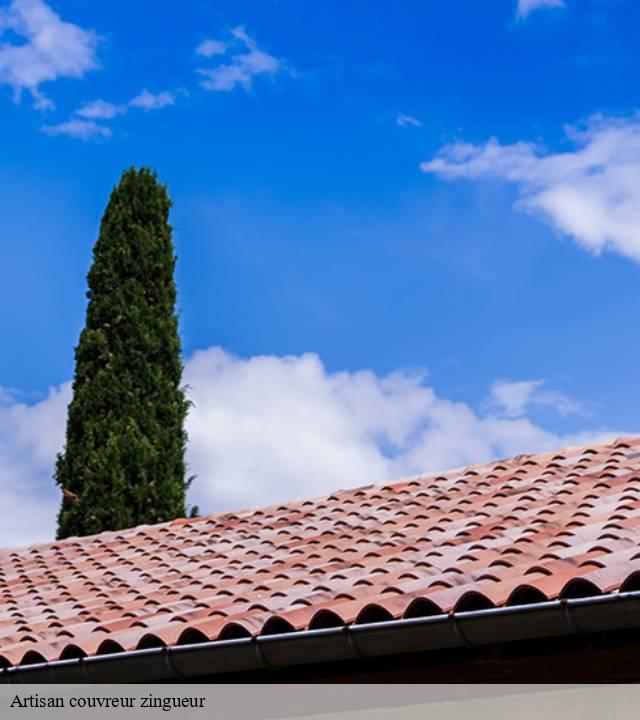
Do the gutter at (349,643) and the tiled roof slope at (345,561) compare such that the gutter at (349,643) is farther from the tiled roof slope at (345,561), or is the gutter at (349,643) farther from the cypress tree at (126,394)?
the cypress tree at (126,394)

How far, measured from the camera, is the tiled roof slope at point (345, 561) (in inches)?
232

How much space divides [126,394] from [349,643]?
492 inches

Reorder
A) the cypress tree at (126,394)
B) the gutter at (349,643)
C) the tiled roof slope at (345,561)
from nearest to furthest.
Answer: the gutter at (349,643) → the tiled roof slope at (345,561) → the cypress tree at (126,394)

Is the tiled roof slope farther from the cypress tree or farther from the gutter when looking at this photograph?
the cypress tree

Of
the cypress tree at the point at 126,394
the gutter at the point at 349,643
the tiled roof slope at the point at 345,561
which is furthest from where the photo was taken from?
the cypress tree at the point at 126,394

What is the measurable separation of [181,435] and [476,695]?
12.8 meters

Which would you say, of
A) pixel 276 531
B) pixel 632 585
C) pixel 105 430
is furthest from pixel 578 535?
pixel 105 430

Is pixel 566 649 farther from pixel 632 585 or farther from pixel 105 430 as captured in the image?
pixel 105 430

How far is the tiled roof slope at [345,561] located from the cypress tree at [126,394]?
507cm

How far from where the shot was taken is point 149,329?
18.6 m

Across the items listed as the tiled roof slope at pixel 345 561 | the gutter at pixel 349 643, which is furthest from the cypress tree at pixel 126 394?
the gutter at pixel 349 643

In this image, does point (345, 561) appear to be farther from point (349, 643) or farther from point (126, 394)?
point (126, 394)

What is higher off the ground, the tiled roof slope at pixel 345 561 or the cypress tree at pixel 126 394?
the cypress tree at pixel 126 394

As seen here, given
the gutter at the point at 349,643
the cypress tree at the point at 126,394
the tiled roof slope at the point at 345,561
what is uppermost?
the cypress tree at the point at 126,394
